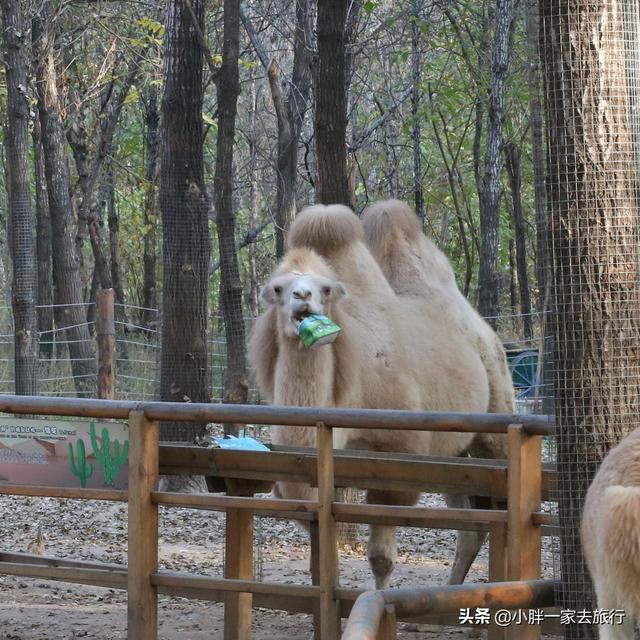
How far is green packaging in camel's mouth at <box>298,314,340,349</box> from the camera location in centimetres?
694

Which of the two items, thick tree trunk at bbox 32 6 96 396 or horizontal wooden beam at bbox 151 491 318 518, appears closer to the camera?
horizontal wooden beam at bbox 151 491 318 518

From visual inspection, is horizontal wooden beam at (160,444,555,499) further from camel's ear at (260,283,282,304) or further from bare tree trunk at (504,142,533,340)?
bare tree trunk at (504,142,533,340)

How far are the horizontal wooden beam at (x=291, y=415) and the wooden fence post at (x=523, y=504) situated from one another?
8 centimetres

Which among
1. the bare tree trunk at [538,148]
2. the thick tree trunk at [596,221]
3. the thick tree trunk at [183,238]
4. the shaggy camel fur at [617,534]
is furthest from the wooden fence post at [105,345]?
the shaggy camel fur at [617,534]

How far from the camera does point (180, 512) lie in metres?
11.2

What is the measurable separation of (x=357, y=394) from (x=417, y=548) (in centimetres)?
289

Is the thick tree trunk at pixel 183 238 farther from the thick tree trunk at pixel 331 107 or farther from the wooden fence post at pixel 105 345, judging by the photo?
the wooden fence post at pixel 105 345

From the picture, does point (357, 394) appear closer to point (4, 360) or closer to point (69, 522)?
point (69, 522)

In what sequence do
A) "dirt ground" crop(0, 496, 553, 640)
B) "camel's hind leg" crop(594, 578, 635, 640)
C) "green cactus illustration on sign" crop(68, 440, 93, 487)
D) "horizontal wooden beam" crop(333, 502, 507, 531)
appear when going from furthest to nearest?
1. "dirt ground" crop(0, 496, 553, 640)
2. "green cactus illustration on sign" crop(68, 440, 93, 487)
3. "horizontal wooden beam" crop(333, 502, 507, 531)
4. "camel's hind leg" crop(594, 578, 635, 640)

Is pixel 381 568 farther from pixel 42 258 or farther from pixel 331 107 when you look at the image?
pixel 42 258

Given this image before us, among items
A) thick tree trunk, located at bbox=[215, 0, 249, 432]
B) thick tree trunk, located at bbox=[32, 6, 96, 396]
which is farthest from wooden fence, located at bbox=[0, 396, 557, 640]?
thick tree trunk, located at bbox=[32, 6, 96, 396]

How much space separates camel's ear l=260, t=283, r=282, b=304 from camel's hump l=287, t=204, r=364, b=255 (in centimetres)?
83

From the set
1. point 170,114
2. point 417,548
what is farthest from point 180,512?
point 170,114

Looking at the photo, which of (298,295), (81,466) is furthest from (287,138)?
(81,466)
